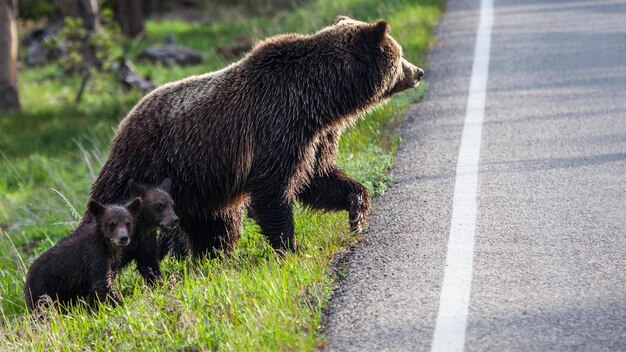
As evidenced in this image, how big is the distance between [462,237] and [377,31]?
182 cm

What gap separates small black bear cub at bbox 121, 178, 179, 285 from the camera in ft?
23.1

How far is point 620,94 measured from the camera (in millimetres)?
10367

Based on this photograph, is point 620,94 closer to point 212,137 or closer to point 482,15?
point 212,137

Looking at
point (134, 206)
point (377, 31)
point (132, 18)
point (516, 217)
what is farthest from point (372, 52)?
point (132, 18)

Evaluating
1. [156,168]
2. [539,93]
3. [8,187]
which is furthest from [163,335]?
[8,187]

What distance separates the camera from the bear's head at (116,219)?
679cm

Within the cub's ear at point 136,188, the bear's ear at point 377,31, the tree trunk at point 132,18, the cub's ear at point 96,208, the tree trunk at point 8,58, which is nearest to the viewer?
the cub's ear at point 96,208

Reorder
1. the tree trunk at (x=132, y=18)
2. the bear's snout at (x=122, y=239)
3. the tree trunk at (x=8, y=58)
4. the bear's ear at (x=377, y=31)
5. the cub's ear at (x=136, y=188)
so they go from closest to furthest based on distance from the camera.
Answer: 1. the bear's snout at (x=122, y=239)
2. the cub's ear at (x=136, y=188)
3. the bear's ear at (x=377, y=31)
4. the tree trunk at (x=8, y=58)
5. the tree trunk at (x=132, y=18)

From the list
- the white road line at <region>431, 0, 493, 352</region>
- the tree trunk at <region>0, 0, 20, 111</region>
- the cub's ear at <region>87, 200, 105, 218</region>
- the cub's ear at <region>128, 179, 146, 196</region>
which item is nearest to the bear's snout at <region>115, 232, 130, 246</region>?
the cub's ear at <region>87, 200, 105, 218</region>

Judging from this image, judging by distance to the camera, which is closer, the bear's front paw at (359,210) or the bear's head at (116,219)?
the bear's head at (116,219)

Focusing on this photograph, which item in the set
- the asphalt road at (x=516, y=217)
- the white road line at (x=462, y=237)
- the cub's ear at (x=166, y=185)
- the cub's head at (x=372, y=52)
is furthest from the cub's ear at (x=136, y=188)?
the white road line at (x=462, y=237)

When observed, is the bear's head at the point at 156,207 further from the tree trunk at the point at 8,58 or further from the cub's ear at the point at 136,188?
the tree trunk at the point at 8,58

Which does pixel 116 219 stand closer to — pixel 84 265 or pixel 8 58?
pixel 84 265

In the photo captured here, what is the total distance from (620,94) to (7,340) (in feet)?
21.2
